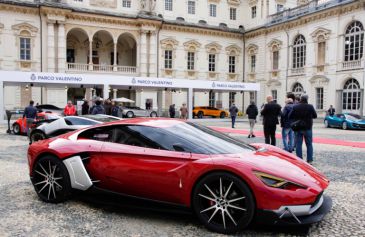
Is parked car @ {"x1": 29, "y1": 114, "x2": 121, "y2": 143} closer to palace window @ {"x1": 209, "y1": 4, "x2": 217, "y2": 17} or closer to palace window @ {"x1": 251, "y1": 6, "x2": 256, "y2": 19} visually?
palace window @ {"x1": 209, "y1": 4, "x2": 217, "y2": 17}

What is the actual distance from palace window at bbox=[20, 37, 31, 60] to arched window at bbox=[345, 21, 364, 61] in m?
31.2

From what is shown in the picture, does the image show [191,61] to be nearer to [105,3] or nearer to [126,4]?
[126,4]

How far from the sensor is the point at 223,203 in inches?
167

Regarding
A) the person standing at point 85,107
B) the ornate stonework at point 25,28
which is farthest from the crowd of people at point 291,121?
the ornate stonework at point 25,28

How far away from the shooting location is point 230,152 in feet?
15.3

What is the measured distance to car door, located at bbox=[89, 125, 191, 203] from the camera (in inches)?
176

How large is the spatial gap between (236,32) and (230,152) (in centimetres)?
4288

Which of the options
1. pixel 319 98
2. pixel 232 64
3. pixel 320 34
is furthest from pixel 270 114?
pixel 232 64

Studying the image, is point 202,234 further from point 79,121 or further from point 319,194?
point 79,121

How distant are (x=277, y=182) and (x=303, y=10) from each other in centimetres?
3794

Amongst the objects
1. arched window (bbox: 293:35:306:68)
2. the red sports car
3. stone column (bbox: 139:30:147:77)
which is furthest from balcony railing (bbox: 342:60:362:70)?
the red sports car

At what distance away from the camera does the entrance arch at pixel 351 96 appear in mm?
31312

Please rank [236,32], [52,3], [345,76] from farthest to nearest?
[236,32]
[52,3]
[345,76]

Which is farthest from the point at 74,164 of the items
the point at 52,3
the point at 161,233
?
the point at 52,3
